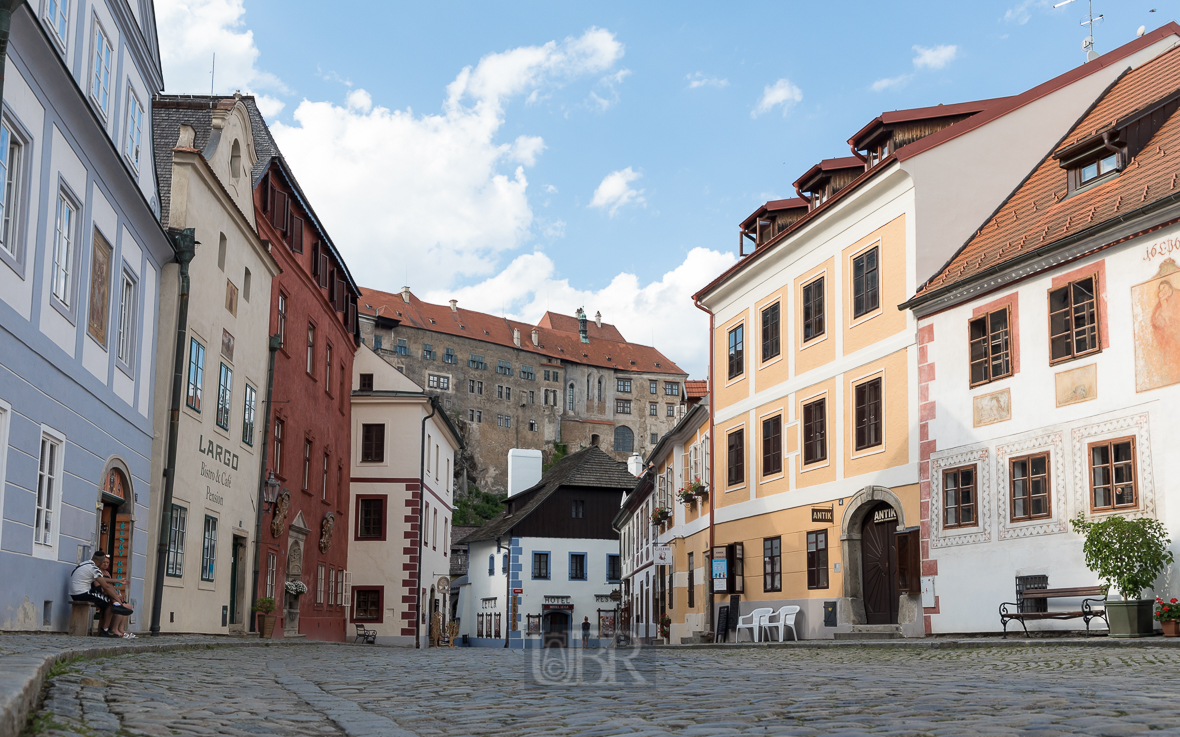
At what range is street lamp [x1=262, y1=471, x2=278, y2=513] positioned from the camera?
2644 centimetres

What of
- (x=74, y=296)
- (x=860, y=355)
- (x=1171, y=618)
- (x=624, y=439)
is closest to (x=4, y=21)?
(x=74, y=296)

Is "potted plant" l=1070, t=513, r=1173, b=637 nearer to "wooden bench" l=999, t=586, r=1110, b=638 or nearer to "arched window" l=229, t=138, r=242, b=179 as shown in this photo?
"wooden bench" l=999, t=586, r=1110, b=638

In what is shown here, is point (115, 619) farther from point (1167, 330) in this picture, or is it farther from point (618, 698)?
point (1167, 330)

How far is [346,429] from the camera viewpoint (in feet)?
130

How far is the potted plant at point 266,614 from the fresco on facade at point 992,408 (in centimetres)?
1545

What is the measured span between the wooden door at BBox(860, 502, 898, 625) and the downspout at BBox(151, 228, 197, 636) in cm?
1272

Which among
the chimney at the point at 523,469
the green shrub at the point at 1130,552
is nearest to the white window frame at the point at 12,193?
the green shrub at the point at 1130,552

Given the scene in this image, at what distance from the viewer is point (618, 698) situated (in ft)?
26.4

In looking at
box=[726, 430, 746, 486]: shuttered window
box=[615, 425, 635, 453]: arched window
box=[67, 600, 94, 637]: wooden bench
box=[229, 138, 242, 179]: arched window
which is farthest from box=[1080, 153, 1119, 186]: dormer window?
box=[615, 425, 635, 453]: arched window

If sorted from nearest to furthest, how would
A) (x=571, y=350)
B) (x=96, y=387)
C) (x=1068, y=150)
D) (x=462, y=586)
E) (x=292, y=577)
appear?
(x=96, y=387)
(x=1068, y=150)
(x=292, y=577)
(x=462, y=586)
(x=571, y=350)

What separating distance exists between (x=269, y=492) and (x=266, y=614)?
105 inches

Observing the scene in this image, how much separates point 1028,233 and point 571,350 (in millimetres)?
112059

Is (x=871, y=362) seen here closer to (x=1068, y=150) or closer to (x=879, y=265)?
(x=879, y=265)

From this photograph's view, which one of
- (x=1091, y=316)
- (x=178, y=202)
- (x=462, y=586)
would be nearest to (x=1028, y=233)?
(x=1091, y=316)
